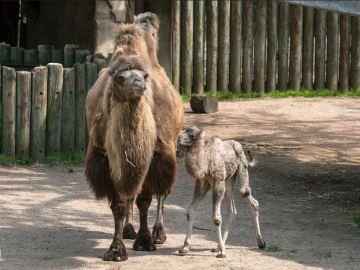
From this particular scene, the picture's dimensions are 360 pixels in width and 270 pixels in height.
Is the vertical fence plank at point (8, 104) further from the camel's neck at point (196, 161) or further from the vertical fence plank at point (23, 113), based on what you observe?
the camel's neck at point (196, 161)

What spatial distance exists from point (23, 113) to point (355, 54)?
686 centimetres

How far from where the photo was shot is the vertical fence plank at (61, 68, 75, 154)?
37.3ft

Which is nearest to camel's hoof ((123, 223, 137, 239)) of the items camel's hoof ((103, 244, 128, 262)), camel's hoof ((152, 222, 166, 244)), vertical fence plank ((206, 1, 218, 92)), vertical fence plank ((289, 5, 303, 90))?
camel's hoof ((152, 222, 166, 244))

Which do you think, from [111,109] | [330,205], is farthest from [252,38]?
[111,109]

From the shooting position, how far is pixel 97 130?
7.53 meters

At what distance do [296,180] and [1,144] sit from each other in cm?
343

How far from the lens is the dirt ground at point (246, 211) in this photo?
7324mm

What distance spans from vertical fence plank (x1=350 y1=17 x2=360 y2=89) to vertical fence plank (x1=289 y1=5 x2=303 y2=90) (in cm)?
86

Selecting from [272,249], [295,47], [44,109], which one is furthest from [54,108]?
[295,47]

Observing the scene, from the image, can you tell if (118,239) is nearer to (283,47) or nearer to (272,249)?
(272,249)

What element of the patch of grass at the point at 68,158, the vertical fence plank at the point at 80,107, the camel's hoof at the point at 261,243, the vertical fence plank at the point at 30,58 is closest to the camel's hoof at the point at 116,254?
the camel's hoof at the point at 261,243

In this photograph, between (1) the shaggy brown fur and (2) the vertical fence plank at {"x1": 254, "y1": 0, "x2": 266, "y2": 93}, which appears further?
(2) the vertical fence plank at {"x1": 254, "y1": 0, "x2": 266, "y2": 93}

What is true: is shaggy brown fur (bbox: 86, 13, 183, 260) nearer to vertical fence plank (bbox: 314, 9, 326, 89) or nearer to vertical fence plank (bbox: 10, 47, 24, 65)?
vertical fence plank (bbox: 10, 47, 24, 65)

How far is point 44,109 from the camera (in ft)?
36.9
